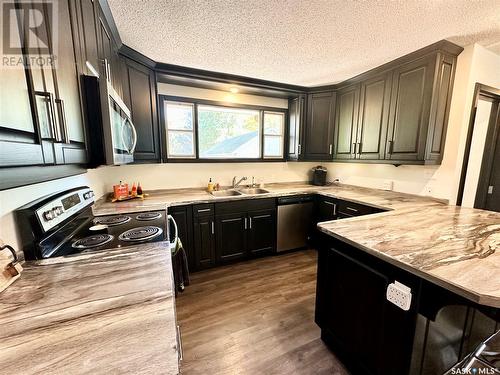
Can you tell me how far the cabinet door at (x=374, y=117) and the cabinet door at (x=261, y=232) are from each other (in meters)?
1.45

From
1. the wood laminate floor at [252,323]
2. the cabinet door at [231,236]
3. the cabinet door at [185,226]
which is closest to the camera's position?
the wood laminate floor at [252,323]

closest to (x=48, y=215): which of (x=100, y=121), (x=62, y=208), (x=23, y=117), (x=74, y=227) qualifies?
(x=62, y=208)

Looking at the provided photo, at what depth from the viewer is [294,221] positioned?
295 centimetres

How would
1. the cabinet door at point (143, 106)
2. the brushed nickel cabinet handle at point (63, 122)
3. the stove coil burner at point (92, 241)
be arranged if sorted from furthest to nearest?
1. the cabinet door at point (143, 106)
2. the stove coil burner at point (92, 241)
3. the brushed nickel cabinet handle at point (63, 122)

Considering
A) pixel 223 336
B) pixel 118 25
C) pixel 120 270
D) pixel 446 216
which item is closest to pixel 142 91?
pixel 118 25

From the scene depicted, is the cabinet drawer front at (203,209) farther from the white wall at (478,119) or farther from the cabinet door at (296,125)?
the white wall at (478,119)

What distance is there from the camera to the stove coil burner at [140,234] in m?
1.23

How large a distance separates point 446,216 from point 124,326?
2.20 m

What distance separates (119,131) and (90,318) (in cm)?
106

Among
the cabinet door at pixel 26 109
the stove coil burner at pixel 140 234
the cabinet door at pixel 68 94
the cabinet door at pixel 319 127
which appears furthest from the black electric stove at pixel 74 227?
the cabinet door at pixel 319 127

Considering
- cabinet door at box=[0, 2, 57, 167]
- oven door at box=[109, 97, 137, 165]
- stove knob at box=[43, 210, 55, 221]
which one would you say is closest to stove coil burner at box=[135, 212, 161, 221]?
oven door at box=[109, 97, 137, 165]

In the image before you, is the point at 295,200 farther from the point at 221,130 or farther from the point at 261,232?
the point at 221,130

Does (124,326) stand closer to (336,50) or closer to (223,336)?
(223,336)

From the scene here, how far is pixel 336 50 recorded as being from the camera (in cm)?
202
